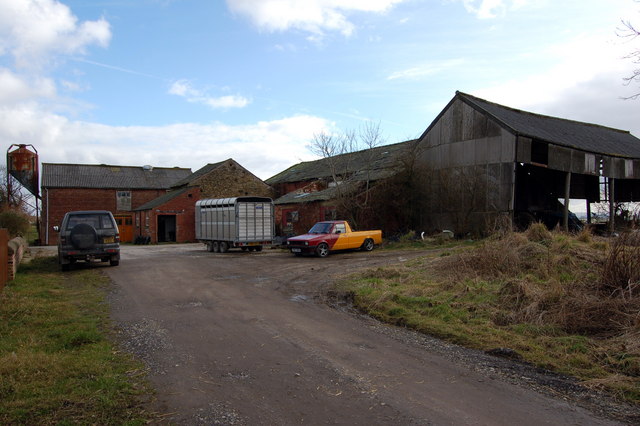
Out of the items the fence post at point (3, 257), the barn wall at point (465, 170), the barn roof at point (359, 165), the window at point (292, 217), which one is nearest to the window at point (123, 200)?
the barn roof at point (359, 165)

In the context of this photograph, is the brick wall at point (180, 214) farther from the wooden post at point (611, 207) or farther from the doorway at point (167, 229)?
the wooden post at point (611, 207)

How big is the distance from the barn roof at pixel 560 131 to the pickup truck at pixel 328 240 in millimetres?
→ 9474

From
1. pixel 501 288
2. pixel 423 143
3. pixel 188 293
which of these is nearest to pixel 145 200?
pixel 423 143

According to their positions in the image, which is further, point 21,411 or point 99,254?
point 99,254

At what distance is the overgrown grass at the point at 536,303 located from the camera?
5898mm

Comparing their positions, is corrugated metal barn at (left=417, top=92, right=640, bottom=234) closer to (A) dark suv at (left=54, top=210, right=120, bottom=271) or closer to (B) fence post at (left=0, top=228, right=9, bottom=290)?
(A) dark suv at (left=54, top=210, right=120, bottom=271)

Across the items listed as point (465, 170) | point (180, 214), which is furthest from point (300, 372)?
point (180, 214)

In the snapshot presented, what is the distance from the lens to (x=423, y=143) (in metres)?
27.7

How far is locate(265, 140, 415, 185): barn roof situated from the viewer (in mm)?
28469

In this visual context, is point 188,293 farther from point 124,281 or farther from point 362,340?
point 362,340

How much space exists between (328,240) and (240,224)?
18.3 ft

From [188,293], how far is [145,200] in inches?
1566

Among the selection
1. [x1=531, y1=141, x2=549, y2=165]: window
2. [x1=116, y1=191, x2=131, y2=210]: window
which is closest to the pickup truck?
[x1=531, y1=141, x2=549, y2=165]: window

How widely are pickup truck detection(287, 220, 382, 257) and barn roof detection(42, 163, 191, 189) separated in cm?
3231
